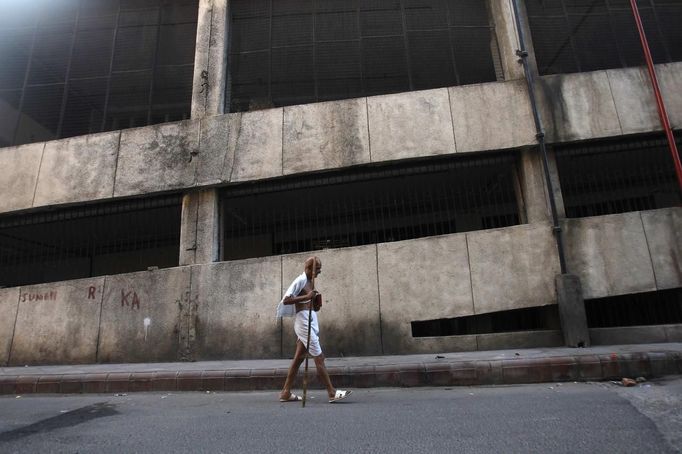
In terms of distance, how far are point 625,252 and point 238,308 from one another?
742cm

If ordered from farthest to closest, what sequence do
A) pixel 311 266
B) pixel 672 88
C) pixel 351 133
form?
1. pixel 351 133
2. pixel 672 88
3. pixel 311 266

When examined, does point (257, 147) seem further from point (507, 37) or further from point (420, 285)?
point (507, 37)

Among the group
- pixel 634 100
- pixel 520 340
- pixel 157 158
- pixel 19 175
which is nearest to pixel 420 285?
pixel 520 340

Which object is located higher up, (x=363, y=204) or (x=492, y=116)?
(x=492, y=116)

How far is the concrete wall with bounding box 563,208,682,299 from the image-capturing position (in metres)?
8.31

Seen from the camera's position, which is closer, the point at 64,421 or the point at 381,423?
the point at 381,423

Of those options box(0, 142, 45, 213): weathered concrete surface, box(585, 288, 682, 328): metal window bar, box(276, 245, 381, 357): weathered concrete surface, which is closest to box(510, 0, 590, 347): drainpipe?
box(585, 288, 682, 328): metal window bar

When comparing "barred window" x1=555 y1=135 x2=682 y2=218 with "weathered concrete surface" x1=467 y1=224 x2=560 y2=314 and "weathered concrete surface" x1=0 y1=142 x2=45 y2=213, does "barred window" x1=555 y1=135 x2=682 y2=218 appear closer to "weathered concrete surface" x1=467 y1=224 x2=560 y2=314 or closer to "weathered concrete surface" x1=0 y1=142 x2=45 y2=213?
"weathered concrete surface" x1=467 y1=224 x2=560 y2=314

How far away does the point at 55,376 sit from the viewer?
22.5 feet

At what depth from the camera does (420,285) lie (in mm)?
8422

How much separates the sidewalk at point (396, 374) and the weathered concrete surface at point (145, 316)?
146 centimetres

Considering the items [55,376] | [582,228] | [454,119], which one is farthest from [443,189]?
[55,376]

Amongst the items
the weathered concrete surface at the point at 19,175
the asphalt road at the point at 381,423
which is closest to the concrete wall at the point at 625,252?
the asphalt road at the point at 381,423

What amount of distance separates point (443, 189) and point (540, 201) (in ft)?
10.5
